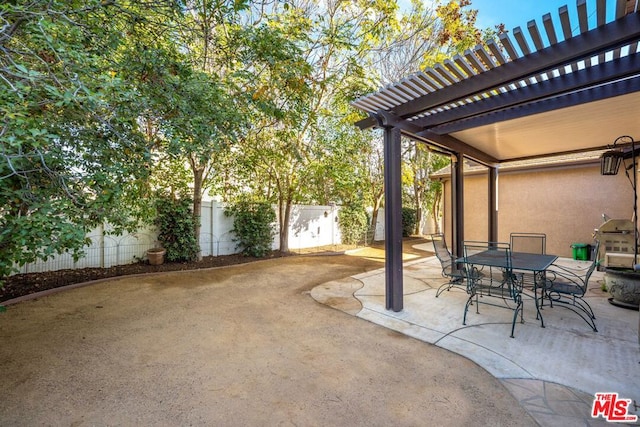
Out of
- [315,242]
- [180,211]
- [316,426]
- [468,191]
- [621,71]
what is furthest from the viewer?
[315,242]

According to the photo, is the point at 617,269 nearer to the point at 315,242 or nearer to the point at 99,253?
the point at 315,242

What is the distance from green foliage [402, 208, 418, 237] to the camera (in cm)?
1498

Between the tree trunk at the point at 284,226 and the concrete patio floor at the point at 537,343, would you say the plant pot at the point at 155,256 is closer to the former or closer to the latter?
the tree trunk at the point at 284,226

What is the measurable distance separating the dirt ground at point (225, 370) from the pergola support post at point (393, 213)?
0.74 meters

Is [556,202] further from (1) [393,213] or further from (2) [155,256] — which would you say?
(2) [155,256]

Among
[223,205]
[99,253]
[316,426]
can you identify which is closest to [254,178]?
[223,205]

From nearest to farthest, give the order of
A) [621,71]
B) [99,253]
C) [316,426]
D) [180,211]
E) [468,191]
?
[316,426] → [621,71] → [99,253] → [180,211] → [468,191]

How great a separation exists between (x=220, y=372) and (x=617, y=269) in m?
5.82

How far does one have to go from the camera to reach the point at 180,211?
23.1 ft

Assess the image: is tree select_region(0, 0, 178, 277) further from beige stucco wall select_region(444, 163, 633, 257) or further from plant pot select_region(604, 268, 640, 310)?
beige stucco wall select_region(444, 163, 633, 257)

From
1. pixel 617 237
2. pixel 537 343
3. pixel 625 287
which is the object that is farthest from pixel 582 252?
pixel 537 343

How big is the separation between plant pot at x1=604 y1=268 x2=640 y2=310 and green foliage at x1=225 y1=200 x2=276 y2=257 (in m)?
7.52

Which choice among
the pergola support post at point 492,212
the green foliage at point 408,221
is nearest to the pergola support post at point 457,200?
the pergola support post at point 492,212

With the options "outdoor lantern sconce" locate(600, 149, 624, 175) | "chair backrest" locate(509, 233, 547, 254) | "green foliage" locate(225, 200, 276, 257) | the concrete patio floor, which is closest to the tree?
the concrete patio floor
